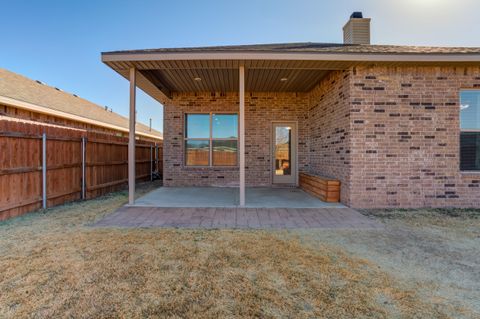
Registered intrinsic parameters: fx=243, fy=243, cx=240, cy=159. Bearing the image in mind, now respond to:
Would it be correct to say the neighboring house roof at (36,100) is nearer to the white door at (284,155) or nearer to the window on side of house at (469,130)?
the white door at (284,155)

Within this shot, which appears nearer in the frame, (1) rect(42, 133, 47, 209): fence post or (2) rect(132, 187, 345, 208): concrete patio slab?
(1) rect(42, 133, 47, 209): fence post

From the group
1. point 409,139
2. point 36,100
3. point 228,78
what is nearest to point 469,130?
point 409,139

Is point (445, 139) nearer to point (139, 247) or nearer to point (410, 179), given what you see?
point (410, 179)

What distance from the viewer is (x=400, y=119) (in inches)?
208

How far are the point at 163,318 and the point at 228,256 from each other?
117 centimetres

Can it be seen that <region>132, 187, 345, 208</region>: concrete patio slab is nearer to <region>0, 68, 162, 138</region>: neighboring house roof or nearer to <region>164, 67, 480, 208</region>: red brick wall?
<region>164, 67, 480, 208</region>: red brick wall

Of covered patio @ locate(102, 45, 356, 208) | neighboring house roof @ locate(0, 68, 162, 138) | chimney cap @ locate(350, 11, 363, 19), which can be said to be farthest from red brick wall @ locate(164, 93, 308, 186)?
neighboring house roof @ locate(0, 68, 162, 138)

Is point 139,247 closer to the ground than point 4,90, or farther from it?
closer to the ground

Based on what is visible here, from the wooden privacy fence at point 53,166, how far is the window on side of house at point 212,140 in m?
2.35

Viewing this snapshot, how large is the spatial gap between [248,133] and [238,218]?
4.29 m

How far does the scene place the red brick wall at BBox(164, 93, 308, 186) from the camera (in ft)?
27.2

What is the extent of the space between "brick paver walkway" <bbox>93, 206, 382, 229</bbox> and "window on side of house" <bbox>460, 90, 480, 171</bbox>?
2912mm

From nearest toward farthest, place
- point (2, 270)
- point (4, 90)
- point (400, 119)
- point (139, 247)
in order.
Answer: point (2, 270), point (139, 247), point (400, 119), point (4, 90)

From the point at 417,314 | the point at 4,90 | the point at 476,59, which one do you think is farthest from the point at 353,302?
the point at 4,90
